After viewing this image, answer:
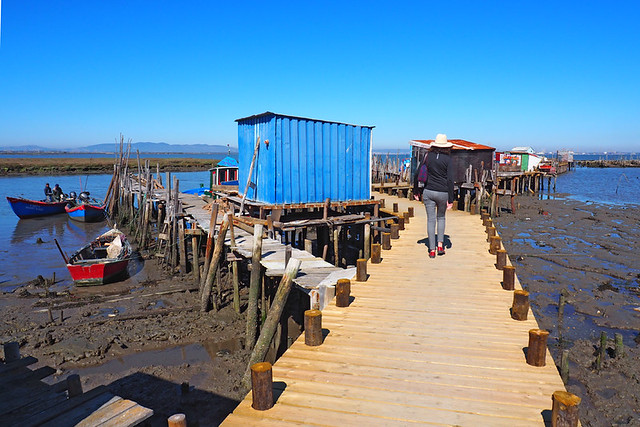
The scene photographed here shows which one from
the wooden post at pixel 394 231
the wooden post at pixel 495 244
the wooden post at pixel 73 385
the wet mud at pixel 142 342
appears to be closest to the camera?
the wooden post at pixel 73 385

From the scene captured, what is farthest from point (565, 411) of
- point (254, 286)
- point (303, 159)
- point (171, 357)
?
point (303, 159)

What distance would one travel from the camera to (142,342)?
10.2 m

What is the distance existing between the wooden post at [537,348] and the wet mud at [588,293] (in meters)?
3.77

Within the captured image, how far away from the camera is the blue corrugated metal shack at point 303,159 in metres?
13.6

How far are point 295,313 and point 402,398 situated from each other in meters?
7.37

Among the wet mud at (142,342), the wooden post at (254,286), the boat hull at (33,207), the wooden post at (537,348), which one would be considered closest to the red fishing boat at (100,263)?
the wet mud at (142,342)

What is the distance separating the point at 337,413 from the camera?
3715mm

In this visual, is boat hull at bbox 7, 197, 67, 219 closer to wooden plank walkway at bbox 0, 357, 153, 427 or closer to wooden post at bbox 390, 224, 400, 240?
wooden post at bbox 390, 224, 400, 240

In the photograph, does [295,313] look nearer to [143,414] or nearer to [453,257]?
[453,257]

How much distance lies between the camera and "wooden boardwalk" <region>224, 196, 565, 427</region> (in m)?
3.70

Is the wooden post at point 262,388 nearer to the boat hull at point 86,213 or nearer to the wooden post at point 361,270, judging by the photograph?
the wooden post at point 361,270

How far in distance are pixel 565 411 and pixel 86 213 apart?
31420mm

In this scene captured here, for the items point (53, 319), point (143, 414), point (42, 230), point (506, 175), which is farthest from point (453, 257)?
point (506, 175)

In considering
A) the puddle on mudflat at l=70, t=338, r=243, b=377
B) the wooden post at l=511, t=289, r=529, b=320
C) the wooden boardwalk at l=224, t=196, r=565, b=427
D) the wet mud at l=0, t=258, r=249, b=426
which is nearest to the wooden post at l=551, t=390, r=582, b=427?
the wooden boardwalk at l=224, t=196, r=565, b=427
